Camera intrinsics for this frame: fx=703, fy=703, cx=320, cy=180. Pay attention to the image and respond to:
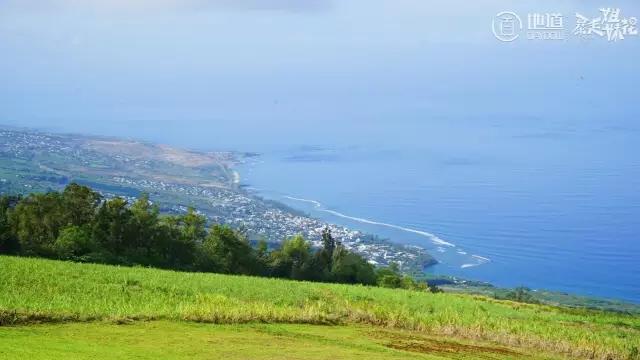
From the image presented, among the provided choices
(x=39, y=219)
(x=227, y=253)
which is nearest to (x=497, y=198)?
(x=227, y=253)

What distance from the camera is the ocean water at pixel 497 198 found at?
8602 centimetres

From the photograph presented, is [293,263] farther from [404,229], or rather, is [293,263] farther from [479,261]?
[404,229]

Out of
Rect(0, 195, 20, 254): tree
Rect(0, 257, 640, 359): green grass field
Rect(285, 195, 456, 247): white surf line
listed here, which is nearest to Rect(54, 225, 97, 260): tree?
Rect(0, 195, 20, 254): tree

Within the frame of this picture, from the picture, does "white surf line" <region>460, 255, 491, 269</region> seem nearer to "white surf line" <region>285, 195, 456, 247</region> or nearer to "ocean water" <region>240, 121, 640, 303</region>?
"ocean water" <region>240, 121, 640, 303</region>

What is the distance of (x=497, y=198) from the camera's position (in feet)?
402

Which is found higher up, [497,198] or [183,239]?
[497,198]

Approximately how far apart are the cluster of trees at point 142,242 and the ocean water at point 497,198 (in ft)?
119

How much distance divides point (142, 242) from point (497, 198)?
289 feet

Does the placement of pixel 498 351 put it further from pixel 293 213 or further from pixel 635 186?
pixel 635 186

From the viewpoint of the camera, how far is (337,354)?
601 inches

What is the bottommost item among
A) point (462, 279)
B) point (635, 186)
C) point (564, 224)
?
point (462, 279)

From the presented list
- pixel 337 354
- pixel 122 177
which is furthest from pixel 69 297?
pixel 122 177

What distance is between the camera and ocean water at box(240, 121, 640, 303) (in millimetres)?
86019

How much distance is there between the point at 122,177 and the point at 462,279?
74.9m
